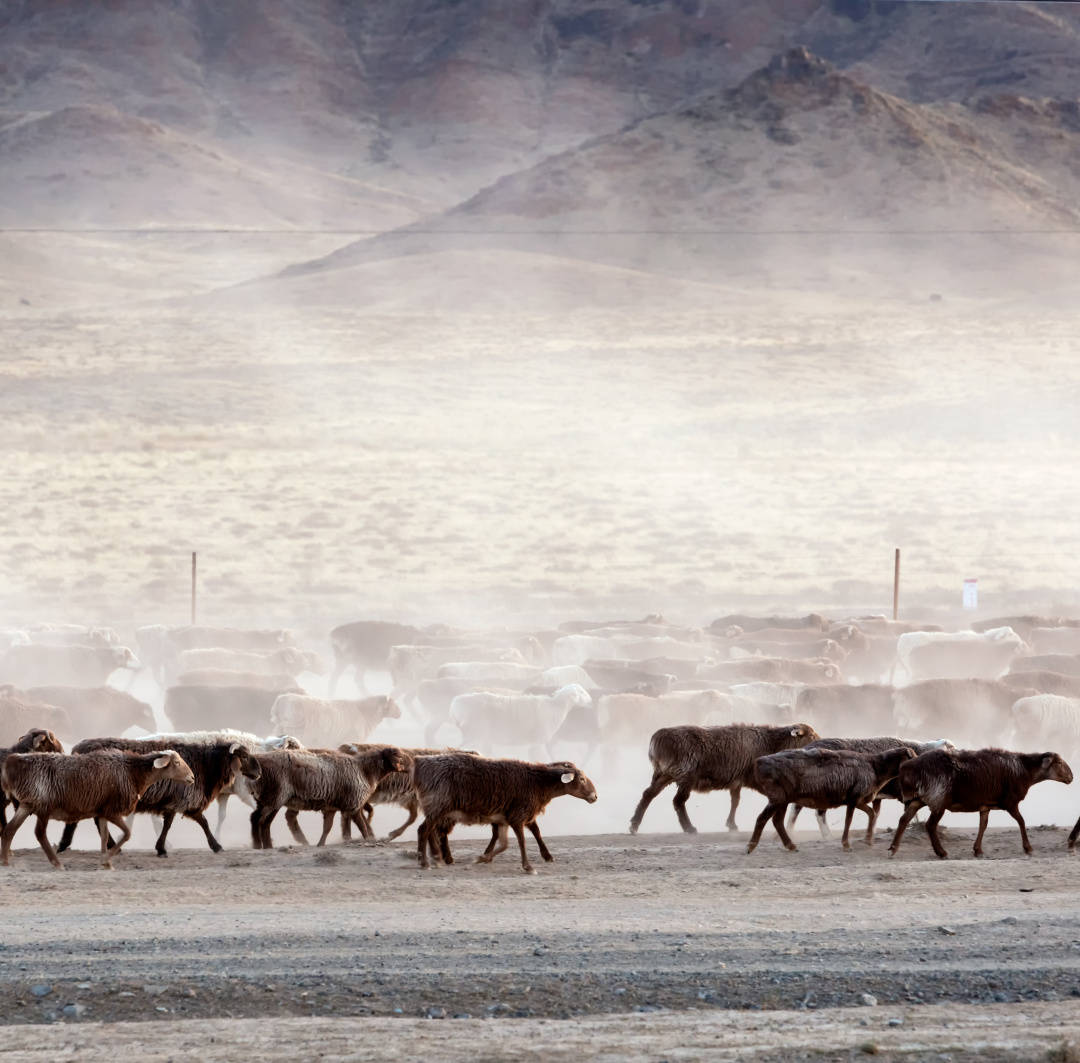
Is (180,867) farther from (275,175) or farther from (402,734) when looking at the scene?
(275,175)

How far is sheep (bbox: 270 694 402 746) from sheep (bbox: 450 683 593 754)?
1022 millimetres

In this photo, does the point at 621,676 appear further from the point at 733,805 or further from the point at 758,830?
the point at 758,830

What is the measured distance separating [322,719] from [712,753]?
5688 mm

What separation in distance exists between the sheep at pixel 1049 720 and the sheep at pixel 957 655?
5265 millimetres

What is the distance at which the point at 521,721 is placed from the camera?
63.9 feet

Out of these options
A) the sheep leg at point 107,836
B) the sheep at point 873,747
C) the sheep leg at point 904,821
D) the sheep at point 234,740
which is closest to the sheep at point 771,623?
the sheep at point 873,747

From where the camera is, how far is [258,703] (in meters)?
19.8

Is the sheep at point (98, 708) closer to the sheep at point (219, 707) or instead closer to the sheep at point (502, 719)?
the sheep at point (219, 707)

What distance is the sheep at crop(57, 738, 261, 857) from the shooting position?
13500 mm

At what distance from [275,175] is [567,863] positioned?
17803 cm

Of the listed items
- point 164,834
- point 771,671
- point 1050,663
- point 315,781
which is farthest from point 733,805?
point 1050,663

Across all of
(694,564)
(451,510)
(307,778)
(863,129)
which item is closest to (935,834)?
(307,778)

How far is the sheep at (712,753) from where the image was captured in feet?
48.9

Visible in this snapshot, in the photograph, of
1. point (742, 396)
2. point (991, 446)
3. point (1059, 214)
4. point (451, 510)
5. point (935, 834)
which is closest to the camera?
point (935, 834)
